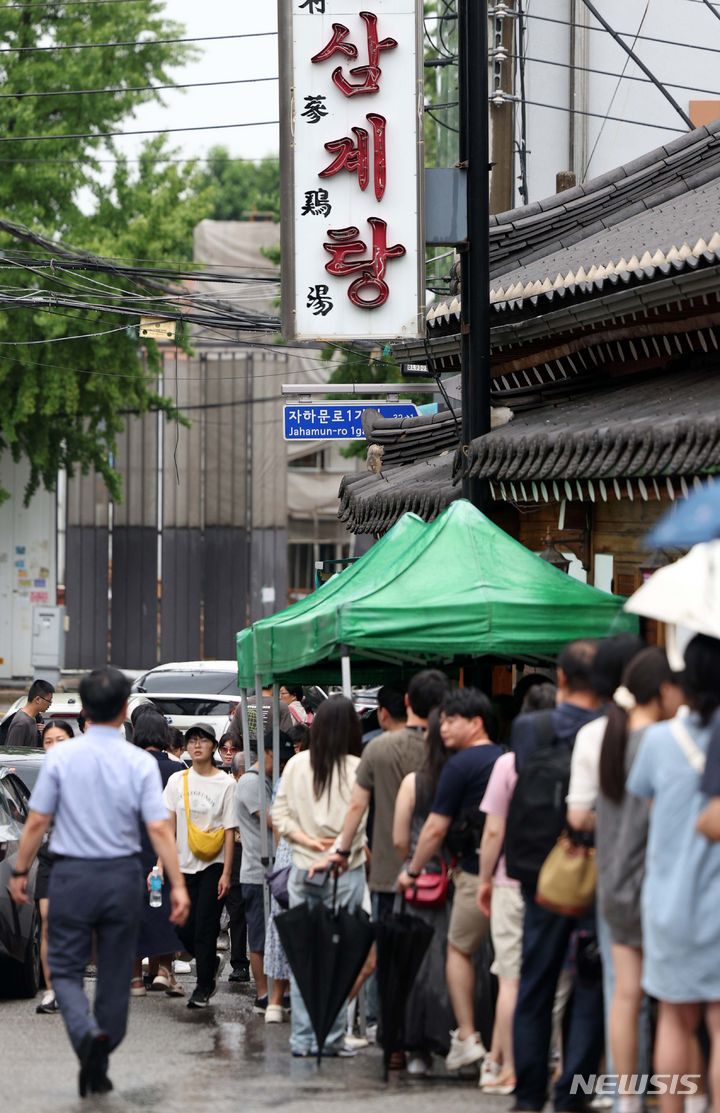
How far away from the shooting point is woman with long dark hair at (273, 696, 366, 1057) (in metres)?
8.88

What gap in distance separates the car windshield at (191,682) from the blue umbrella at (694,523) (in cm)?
1666

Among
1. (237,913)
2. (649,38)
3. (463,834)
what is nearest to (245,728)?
(237,913)

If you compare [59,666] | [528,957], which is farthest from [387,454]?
[59,666]

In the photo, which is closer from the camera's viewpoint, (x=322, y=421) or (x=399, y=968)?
(x=399, y=968)

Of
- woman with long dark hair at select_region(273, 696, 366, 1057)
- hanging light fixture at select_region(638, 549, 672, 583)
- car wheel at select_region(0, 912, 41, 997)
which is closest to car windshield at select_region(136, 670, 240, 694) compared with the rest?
car wheel at select_region(0, 912, 41, 997)

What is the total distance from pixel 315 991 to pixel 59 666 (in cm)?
2266

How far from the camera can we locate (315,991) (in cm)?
863

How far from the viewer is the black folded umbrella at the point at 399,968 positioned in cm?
832

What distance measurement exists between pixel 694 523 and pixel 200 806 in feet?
18.7

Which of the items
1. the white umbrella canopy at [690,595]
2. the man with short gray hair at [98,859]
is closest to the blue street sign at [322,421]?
the man with short gray hair at [98,859]

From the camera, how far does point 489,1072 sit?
26.2 feet

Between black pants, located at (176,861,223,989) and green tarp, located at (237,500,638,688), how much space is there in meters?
1.72

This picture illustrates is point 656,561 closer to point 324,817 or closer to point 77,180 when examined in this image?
point 324,817

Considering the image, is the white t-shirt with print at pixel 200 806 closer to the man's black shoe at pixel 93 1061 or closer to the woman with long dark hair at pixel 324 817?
the woman with long dark hair at pixel 324 817
